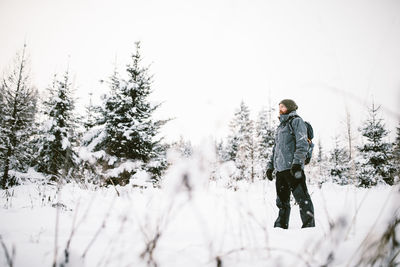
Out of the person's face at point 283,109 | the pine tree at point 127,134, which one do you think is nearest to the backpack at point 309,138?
the person's face at point 283,109

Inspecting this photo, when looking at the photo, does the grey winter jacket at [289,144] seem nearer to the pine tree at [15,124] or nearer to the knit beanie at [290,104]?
the knit beanie at [290,104]

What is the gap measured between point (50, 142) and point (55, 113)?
1966 mm

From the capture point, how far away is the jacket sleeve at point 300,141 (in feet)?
9.40

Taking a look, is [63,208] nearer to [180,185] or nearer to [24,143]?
[180,185]

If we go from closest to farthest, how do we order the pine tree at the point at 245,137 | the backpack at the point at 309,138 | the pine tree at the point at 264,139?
the backpack at the point at 309,138
the pine tree at the point at 264,139
the pine tree at the point at 245,137

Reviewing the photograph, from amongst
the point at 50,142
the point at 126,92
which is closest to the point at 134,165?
the point at 126,92

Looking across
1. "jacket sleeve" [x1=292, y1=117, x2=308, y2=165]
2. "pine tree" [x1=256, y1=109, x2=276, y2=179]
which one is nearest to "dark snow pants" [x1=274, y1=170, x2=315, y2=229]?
"jacket sleeve" [x1=292, y1=117, x2=308, y2=165]

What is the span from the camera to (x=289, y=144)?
10.5 feet

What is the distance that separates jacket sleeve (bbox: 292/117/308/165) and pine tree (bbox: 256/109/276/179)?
18.6 metres

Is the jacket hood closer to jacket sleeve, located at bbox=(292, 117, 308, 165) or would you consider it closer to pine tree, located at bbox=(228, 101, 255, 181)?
jacket sleeve, located at bbox=(292, 117, 308, 165)

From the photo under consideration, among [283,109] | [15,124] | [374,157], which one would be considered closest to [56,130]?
[15,124]

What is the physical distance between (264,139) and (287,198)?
2084 cm

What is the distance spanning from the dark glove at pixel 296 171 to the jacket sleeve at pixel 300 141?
0.05m

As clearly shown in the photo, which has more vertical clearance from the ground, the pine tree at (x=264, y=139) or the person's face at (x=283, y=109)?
the pine tree at (x=264, y=139)
